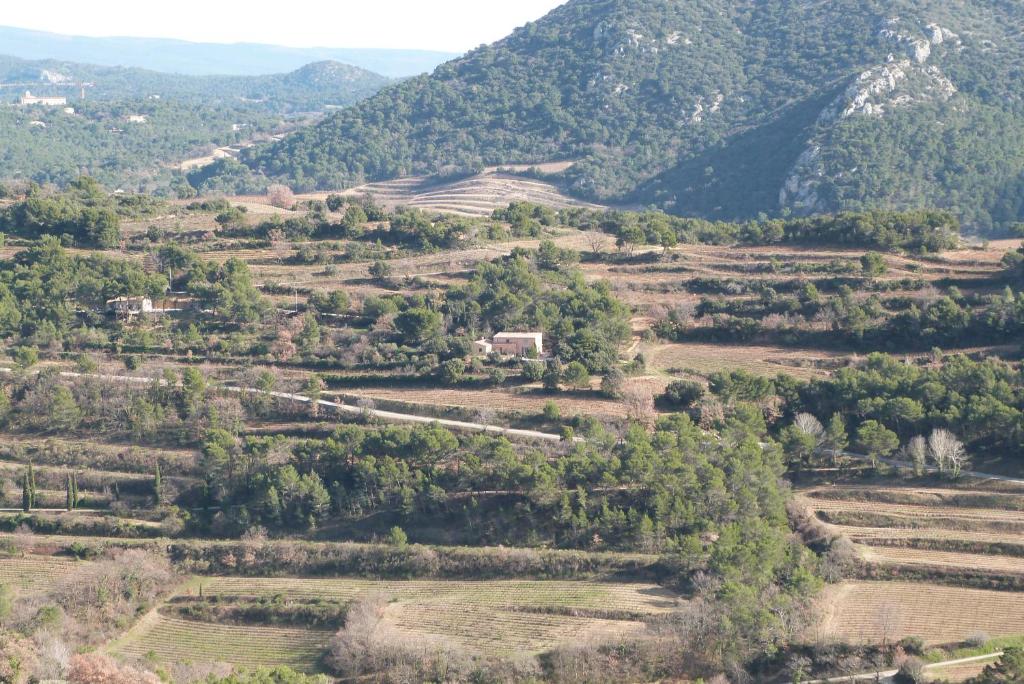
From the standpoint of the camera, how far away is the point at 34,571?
40.0m

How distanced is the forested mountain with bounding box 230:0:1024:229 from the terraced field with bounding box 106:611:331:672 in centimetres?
A: 7257

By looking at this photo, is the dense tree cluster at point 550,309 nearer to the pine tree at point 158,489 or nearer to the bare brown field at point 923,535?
the bare brown field at point 923,535

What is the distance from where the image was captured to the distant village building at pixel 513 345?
5291 cm

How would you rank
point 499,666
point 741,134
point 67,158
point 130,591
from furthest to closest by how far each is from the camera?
1. point 67,158
2. point 741,134
3. point 130,591
4. point 499,666

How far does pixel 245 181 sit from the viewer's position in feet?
424

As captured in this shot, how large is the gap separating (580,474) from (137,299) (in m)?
27.8

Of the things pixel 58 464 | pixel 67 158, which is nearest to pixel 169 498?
pixel 58 464

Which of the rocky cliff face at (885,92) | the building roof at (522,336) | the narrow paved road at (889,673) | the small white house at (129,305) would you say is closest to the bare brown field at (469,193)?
the rocky cliff face at (885,92)

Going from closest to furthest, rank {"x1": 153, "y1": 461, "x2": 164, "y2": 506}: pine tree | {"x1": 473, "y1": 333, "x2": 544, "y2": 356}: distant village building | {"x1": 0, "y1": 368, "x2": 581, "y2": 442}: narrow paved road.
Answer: {"x1": 153, "y1": 461, "x2": 164, "y2": 506}: pine tree → {"x1": 0, "y1": 368, "x2": 581, "y2": 442}: narrow paved road → {"x1": 473, "y1": 333, "x2": 544, "y2": 356}: distant village building

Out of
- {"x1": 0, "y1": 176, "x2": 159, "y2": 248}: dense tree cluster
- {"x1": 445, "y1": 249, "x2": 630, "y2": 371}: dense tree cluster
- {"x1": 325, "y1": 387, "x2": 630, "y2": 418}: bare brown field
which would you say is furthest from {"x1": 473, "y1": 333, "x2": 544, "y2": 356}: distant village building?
{"x1": 0, "y1": 176, "x2": 159, "y2": 248}: dense tree cluster

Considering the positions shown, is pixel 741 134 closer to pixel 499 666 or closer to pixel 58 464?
pixel 58 464

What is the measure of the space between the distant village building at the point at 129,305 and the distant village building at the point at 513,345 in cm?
1733

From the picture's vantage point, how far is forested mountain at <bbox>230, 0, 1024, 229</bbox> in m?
102

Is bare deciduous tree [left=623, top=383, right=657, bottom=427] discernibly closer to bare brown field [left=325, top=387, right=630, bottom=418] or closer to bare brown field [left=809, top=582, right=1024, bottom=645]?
bare brown field [left=325, top=387, right=630, bottom=418]
